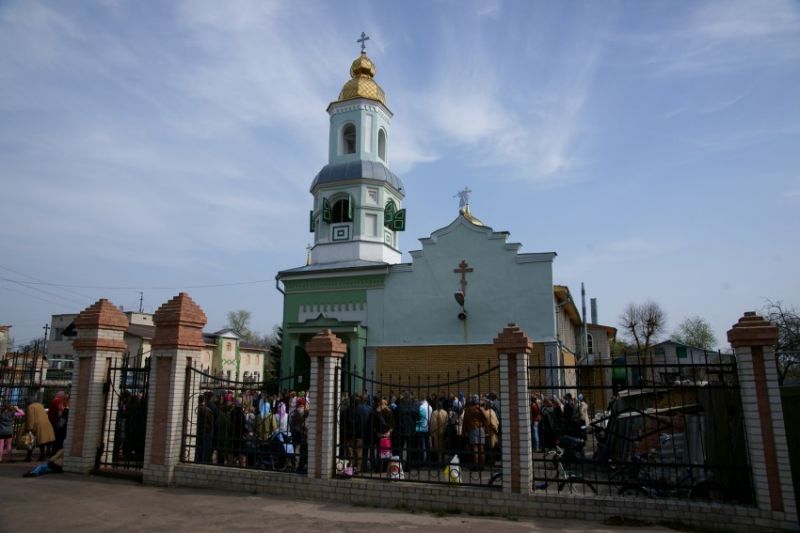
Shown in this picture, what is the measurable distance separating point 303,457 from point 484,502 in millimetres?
3218

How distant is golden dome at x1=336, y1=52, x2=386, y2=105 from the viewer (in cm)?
2317

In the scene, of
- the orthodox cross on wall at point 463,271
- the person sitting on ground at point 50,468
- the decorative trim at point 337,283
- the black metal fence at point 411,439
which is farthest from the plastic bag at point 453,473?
the decorative trim at point 337,283

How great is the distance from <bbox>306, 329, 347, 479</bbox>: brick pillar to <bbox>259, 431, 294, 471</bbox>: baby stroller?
0.78 m

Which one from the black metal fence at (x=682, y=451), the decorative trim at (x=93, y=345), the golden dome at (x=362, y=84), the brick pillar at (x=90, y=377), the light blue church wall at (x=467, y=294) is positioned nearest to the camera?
the black metal fence at (x=682, y=451)

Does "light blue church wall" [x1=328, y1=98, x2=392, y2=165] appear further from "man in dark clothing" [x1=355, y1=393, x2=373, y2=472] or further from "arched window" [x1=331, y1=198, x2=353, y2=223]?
"man in dark clothing" [x1=355, y1=393, x2=373, y2=472]

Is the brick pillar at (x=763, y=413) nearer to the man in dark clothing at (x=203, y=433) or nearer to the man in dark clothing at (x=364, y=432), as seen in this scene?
the man in dark clothing at (x=364, y=432)

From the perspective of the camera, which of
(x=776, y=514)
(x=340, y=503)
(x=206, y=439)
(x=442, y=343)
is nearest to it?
(x=776, y=514)

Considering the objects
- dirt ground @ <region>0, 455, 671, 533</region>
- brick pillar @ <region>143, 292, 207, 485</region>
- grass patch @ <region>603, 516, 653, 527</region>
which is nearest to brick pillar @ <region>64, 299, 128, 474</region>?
dirt ground @ <region>0, 455, 671, 533</region>

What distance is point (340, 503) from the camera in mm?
8156

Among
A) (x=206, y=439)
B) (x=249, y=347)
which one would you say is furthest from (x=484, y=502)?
(x=249, y=347)

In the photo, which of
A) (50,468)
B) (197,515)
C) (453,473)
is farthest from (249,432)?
(453,473)

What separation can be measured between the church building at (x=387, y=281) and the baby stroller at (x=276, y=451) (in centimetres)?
757

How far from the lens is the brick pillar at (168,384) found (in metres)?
9.36

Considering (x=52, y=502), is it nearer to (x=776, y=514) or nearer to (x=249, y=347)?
(x=776, y=514)
